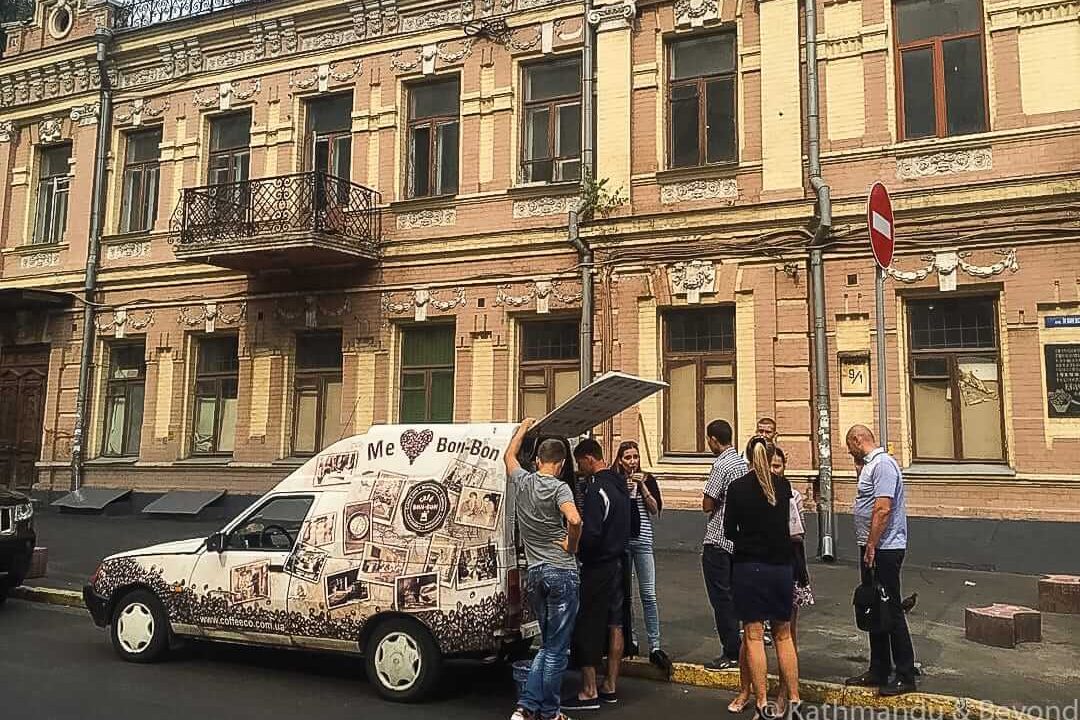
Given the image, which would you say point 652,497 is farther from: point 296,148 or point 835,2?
point 296,148

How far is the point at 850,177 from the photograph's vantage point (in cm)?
1265

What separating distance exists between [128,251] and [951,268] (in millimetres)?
15317

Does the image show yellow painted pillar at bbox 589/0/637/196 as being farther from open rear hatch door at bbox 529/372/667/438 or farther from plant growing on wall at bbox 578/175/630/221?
open rear hatch door at bbox 529/372/667/438

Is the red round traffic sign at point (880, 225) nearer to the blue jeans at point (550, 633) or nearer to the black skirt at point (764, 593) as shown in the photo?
the black skirt at point (764, 593)

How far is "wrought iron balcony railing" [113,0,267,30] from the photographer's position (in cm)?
1755

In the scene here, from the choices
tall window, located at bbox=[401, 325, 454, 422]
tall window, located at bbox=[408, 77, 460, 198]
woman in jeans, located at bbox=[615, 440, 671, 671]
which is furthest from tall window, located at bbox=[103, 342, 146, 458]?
woman in jeans, located at bbox=[615, 440, 671, 671]

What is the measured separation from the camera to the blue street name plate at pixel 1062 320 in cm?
1123

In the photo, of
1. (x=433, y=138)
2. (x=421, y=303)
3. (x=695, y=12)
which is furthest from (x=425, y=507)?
(x=433, y=138)

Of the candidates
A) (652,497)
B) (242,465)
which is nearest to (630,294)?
(652,497)

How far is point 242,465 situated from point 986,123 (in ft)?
44.1

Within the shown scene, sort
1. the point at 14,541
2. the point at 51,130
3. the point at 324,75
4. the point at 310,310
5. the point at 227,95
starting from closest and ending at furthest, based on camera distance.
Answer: the point at 14,541 < the point at 310,310 < the point at 324,75 < the point at 227,95 < the point at 51,130

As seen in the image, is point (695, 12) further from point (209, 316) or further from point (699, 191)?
point (209, 316)

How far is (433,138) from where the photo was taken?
15.8m

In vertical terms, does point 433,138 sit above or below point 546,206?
above
